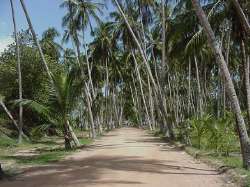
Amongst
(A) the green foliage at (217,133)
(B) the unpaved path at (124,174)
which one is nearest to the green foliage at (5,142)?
(A) the green foliage at (217,133)

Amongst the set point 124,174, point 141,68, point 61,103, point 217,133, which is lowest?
point 124,174

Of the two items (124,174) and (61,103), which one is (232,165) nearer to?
(124,174)

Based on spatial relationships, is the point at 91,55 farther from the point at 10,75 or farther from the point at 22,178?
the point at 22,178

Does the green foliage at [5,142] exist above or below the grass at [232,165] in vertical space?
above

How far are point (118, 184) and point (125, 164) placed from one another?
3943 mm

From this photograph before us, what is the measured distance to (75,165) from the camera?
1487 cm

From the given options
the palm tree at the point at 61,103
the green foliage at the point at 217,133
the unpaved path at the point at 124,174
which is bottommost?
the unpaved path at the point at 124,174

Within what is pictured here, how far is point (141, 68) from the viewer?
63094 mm

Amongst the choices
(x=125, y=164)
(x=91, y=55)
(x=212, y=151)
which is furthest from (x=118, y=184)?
(x=91, y=55)

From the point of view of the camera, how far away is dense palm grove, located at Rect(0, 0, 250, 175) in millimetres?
18625

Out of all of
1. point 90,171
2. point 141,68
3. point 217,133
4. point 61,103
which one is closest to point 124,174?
point 90,171

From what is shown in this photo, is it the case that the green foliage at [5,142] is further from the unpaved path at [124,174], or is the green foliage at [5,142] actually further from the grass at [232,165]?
the unpaved path at [124,174]

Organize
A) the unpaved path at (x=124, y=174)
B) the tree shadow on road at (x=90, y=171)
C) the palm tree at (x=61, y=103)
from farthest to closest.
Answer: the palm tree at (x=61, y=103) → the tree shadow on road at (x=90, y=171) → the unpaved path at (x=124, y=174)

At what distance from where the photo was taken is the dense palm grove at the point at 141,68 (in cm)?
1862
